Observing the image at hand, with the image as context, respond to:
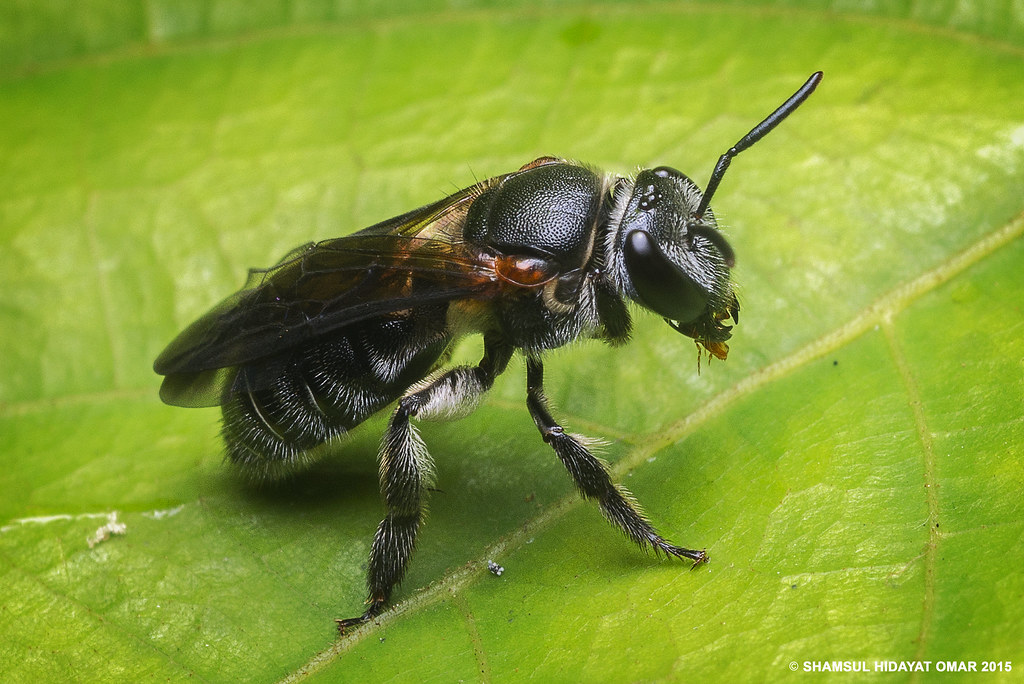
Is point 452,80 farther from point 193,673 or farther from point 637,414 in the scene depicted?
point 193,673

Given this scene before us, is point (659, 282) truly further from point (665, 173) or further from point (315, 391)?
point (315, 391)

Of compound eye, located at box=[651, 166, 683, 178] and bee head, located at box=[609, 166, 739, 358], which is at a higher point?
compound eye, located at box=[651, 166, 683, 178]

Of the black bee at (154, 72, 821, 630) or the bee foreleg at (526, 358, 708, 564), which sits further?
Result: the black bee at (154, 72, 821, 630)

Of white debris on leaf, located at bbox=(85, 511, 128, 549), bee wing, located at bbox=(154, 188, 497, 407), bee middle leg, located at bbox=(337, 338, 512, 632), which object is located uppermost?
bee wing, located at bbox=(154, 188, 497, 407)

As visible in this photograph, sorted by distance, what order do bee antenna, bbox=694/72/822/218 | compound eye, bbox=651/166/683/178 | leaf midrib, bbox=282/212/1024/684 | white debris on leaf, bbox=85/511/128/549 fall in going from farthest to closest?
white debris on leaf, bbox=85/511/128/549
compound eye, bbox=651/166/683/178
leaf midrib, bbox=282/212/1024/684
bee antenna, bbox=694/72/822/218

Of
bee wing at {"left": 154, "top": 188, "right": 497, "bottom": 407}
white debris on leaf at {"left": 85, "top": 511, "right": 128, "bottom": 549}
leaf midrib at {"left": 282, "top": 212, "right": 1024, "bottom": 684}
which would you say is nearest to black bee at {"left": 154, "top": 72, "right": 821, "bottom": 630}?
bee wing at {"left": 154, "top": 188, "right": 497, "bottom": 407}

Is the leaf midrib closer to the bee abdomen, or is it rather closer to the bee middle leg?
the bee middle leg

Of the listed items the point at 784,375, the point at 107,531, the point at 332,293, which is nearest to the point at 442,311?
the point at 332,293

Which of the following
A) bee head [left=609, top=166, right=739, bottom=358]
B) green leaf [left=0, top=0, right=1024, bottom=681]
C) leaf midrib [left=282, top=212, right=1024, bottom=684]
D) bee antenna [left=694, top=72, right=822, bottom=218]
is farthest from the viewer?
leaf midrib [left=282, top=212, right=1024, bottom=684]
